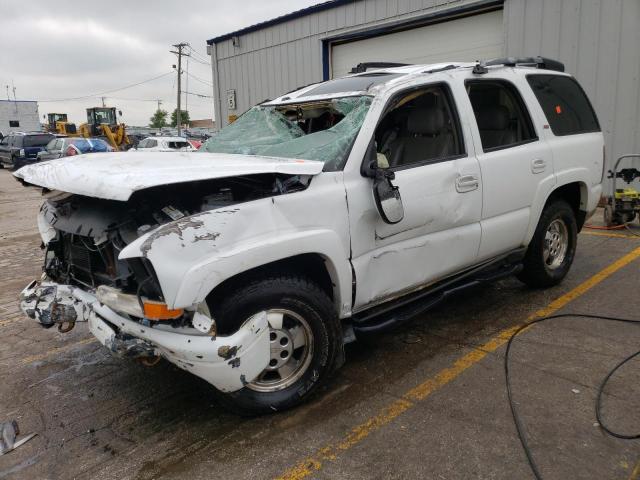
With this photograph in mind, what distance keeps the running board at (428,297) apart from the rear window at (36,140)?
2550 centimetres

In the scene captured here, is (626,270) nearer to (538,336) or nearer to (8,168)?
(538,336)

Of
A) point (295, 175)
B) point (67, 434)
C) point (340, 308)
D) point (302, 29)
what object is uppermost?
point (302, 29)

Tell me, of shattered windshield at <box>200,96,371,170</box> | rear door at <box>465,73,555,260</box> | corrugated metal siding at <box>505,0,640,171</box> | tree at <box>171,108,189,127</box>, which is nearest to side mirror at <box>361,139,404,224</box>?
shattered windshield at <box>200,96,371,170</box>

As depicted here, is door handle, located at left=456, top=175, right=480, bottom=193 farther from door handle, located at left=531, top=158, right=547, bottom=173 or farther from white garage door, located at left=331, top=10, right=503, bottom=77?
white garage door, located at left=331, top=10, right=503, bottom=77

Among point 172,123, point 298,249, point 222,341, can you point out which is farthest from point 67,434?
point 172,123

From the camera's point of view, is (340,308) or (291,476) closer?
(291,476)

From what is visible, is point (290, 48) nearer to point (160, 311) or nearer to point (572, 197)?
point (572, 197)

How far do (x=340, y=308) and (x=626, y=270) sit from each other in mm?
3899

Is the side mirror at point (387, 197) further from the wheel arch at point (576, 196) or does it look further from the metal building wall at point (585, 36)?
the metal building wall at point (585, 36)

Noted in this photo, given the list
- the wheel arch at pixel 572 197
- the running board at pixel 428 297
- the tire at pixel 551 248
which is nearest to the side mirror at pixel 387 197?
the running board at pixel 428 297

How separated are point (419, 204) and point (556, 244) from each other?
2.26 m

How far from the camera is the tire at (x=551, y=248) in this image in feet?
15.5

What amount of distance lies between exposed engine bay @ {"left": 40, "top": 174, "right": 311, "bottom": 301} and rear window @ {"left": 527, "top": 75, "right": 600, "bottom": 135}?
2750mm

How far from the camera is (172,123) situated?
107062 mm
